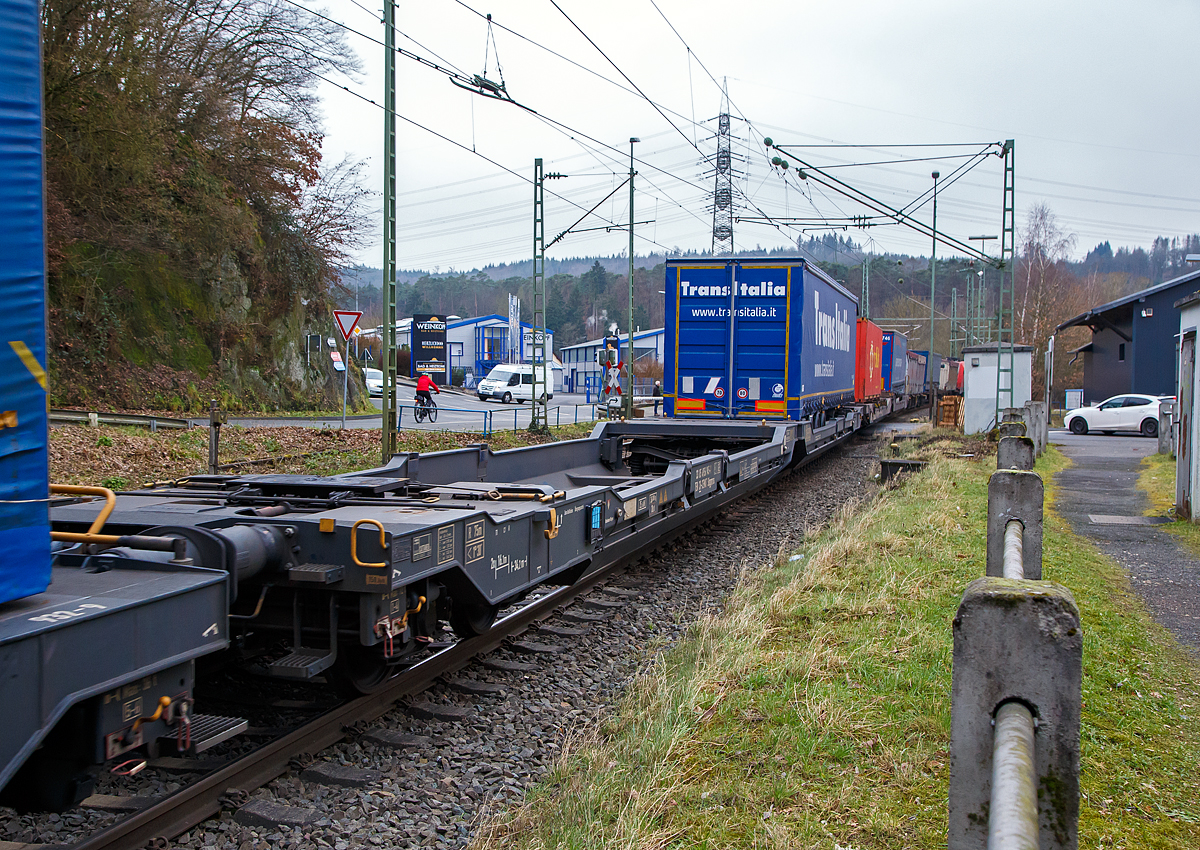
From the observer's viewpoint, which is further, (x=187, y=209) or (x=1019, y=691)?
(x=187, y=209)

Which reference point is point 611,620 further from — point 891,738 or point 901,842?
point 901,842

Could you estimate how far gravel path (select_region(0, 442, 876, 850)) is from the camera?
3.73m

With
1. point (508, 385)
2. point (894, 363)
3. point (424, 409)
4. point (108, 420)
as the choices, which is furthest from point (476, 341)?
point (108, 420)

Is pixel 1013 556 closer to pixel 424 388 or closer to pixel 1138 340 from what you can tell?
pixel 424 388

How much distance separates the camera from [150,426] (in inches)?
705

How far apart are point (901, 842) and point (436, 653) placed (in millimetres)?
3494

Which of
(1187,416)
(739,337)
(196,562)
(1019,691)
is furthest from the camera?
(739,337)

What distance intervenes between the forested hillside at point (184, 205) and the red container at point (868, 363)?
1848 centimetres

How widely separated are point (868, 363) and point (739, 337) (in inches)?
433

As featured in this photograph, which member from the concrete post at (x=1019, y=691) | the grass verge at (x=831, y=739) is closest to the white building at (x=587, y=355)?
the grass verge at (x=831, y=739)

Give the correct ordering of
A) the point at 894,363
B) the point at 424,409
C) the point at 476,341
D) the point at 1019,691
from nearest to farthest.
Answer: the point at 1019,691 → the point at 424,409 → the point at 894,363 → the point at 476,341

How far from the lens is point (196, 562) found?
3.70 m

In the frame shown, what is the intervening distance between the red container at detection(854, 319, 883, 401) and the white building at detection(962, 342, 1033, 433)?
2.54 m

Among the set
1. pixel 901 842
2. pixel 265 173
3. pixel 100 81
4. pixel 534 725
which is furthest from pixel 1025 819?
pixel 265 173
